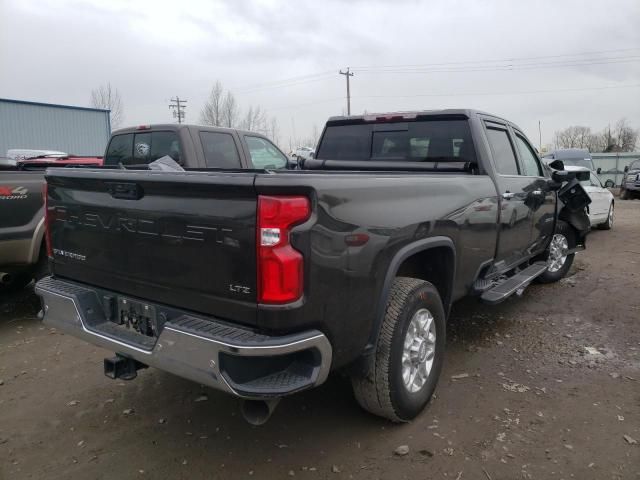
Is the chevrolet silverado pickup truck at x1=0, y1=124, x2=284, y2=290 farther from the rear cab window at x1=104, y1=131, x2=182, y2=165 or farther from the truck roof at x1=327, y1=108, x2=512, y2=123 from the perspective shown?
the truck roof at x1=327, y1=108, x2=512, y2=123

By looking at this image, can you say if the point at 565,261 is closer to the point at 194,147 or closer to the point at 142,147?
the point at 194,147

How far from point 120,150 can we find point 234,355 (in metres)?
6.18

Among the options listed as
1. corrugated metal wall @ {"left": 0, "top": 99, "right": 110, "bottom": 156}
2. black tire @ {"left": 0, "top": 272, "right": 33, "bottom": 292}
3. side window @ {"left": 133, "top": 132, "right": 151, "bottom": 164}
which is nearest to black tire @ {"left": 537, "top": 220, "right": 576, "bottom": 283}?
side window @ {"left": 133, "top": 132, "right": 151, "bottom": 164}

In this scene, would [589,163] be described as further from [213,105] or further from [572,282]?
[213,105]

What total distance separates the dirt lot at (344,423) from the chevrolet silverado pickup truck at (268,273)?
1.00 feet

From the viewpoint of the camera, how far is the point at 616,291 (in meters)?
6.23

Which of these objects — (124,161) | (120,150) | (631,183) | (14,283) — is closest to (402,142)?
(124,161)

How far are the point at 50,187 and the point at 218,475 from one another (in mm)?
2022

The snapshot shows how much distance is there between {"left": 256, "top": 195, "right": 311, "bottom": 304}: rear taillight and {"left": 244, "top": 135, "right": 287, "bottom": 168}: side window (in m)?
5.43

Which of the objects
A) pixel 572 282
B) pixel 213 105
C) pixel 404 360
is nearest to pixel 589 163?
pixel 572 282

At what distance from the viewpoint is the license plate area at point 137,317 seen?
2.67 metres

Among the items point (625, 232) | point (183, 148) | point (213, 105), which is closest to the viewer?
point (183, 148)

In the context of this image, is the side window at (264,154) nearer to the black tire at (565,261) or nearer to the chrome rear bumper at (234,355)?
the black tire at (565,261)

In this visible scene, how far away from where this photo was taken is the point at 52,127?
24.5 m
